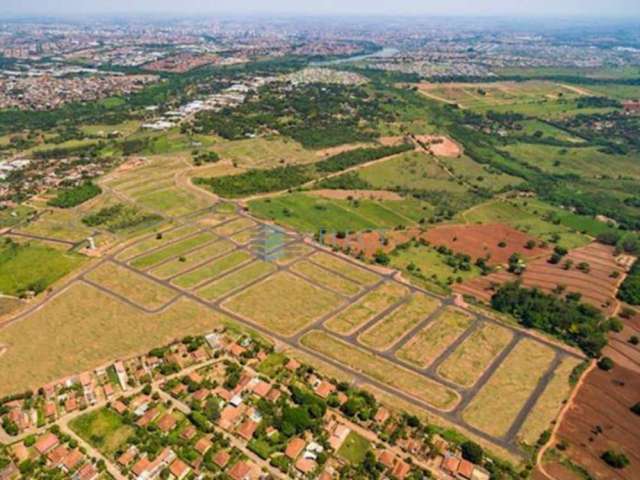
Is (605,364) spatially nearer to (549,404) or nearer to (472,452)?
(549,404)

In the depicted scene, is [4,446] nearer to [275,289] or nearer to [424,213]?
[275,289]

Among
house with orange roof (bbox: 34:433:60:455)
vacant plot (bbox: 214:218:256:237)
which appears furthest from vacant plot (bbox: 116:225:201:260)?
house with orange roof (bbox: 34:433:60:455)

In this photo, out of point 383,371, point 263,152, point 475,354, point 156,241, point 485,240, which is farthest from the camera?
point 263,152

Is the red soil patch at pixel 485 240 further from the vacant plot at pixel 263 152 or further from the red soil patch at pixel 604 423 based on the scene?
the vacant plot at pixel 263 152

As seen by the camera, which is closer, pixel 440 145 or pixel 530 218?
pixel 530 218

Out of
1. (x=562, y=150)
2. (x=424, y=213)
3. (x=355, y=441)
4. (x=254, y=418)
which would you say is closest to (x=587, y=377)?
(x=355, y=441)

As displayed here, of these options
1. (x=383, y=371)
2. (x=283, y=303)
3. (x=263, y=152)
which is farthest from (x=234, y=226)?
(x=263, y=152)

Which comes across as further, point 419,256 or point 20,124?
point 20,124
